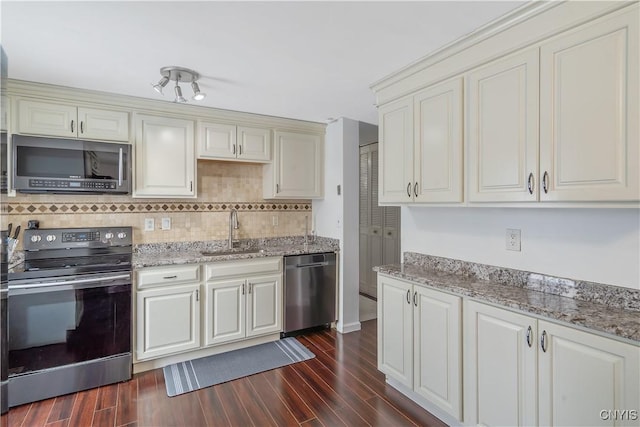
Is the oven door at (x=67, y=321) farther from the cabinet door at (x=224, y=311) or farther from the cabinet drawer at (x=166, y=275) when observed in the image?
the cabinet door at (x=224, y=311)

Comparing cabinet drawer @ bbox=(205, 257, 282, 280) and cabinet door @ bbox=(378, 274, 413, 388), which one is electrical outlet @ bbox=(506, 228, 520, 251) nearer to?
cabinet door @ bbox=(378, 274, 413, 388)

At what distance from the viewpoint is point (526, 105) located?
168cm

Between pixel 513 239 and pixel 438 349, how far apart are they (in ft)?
2.69

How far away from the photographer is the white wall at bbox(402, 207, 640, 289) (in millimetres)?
1573

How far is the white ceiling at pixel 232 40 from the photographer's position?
5.34 feet

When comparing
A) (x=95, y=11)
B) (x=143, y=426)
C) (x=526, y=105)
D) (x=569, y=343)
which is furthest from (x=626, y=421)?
(x=95, y=11)

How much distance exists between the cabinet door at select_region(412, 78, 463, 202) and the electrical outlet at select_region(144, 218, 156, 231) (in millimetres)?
2452

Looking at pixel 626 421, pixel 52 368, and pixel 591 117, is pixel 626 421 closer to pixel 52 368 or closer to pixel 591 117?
pixel 591 117

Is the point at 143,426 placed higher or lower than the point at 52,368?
lower

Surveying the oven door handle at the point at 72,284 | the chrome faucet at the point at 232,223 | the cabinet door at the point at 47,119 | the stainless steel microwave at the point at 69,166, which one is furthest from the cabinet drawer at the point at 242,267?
the cabinet door at the point at 47,119

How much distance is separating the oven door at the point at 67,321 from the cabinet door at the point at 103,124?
3.87ft

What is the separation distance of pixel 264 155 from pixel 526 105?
246cm

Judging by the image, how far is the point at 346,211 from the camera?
3.58 meters

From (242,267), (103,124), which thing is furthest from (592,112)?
(103,124)
